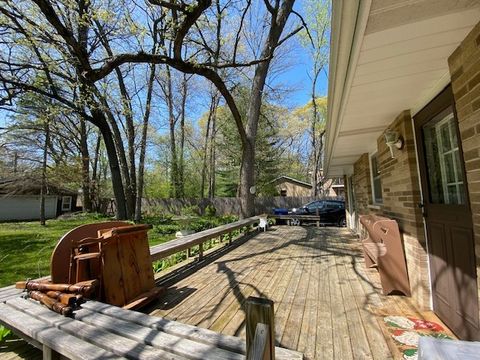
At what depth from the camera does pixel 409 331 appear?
7.79ft

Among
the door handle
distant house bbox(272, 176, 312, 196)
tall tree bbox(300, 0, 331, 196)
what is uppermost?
tall tree bbox(300, 0, 331, 196)

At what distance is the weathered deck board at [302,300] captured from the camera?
227 centimetres

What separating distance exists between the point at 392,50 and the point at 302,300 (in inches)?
104

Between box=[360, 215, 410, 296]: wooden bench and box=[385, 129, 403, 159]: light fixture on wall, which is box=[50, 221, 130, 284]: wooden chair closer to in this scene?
box=[360, 215, 410, 296]: wooden bench

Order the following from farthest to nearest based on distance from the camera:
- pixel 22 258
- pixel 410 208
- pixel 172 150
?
pixel 172 150
pixel 22 258
pixel 410 208

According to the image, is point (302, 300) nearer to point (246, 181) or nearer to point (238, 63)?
point (238, 63)

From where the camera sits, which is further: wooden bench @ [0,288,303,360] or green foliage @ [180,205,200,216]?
green foliage @ [180,205,200,216]

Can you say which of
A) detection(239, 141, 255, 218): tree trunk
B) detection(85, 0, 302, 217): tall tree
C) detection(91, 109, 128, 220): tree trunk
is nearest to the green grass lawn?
detection(91, 109, 128, 220): tree trunk

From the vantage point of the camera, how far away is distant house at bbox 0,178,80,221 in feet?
61.1

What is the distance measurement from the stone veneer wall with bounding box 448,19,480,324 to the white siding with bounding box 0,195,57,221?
1022 inches

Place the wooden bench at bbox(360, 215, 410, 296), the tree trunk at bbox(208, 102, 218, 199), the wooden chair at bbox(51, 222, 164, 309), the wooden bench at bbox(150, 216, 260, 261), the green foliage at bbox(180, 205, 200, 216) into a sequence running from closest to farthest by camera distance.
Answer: the wooden chair at bbox(51, 222, 164, 309) → the wooden bench at bbox(360, 215, 410, 296) → the wooden bench at bbox(150, 216, 260, 261) → the green foliage at bbox(180, 205, 200, 216) → the tree trunk at bbox(208, 102, 218, 199)

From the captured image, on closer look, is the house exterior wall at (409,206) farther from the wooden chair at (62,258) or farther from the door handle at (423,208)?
the wooden chair at (62,258)

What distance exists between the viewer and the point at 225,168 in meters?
25.2

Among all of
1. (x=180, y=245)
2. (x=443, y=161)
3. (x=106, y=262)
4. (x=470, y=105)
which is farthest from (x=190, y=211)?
(x=470, y=105)
